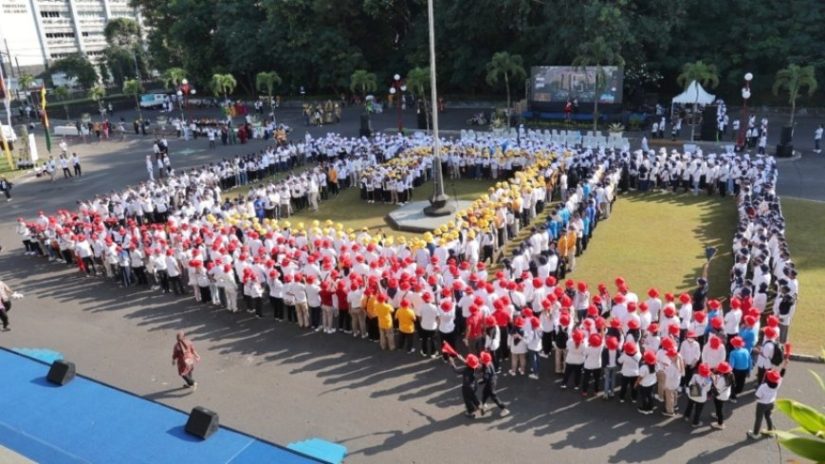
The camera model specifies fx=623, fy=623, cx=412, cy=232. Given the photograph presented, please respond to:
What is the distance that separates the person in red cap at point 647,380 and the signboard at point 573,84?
74.8 ft

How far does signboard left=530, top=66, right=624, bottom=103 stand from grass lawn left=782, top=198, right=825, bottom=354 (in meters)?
12.9

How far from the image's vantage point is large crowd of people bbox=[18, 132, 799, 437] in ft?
29.5

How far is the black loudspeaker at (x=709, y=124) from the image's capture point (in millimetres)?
26031

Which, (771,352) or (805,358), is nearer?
(771,352)

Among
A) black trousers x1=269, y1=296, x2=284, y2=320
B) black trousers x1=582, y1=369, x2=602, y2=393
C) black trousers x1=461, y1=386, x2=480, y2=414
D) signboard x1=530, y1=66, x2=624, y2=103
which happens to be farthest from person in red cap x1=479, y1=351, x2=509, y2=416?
signboard x1=530, y1=66, x2=624, y2=103

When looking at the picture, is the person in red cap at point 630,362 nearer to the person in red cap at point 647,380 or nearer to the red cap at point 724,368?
the person in red cap at point 647,380

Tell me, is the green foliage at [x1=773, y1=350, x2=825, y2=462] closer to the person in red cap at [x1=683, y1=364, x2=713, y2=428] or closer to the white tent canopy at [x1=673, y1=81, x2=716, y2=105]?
the person in red cap at [x1=683, y1=364, x2=713, y2=428]

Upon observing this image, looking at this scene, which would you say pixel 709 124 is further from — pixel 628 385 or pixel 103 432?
pixel 103 432

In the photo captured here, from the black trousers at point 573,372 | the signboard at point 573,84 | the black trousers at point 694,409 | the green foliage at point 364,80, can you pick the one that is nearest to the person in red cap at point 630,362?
the black trousers at point 573,372

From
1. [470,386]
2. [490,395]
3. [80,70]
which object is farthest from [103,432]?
[80,70]

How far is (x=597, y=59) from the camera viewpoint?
29.1 metres

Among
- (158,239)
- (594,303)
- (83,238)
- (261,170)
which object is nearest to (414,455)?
(594,303)

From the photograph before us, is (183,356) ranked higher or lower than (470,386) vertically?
higher

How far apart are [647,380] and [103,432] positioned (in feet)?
22.2
